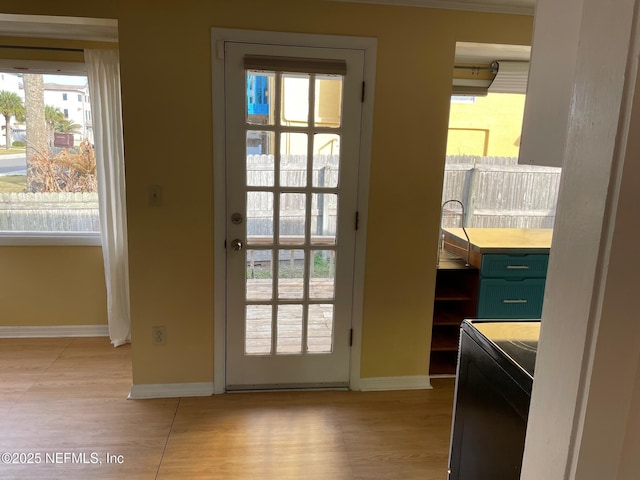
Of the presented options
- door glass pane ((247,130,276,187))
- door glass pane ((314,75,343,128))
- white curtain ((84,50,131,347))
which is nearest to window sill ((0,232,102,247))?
white curtain ((84,50,131,347))

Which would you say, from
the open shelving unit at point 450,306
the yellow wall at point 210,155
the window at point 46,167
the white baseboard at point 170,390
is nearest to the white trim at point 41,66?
the window at point 46,167

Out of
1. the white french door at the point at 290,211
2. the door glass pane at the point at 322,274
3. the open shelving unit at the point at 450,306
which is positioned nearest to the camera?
the white french door at the point at 290,211

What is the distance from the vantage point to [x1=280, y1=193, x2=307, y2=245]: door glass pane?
252 cm

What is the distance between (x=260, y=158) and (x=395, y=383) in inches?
62.0

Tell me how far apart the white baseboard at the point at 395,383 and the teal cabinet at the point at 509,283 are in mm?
542

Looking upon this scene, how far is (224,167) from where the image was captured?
2424mm

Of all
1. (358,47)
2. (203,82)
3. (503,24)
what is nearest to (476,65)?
(503,24)

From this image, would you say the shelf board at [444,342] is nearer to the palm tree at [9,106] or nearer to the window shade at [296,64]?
the window shade at [296,64]

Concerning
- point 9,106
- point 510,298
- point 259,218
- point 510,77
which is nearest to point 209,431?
point 259,218

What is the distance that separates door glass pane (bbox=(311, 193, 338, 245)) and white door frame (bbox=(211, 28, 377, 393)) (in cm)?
14

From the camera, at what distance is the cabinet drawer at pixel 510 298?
113 inches

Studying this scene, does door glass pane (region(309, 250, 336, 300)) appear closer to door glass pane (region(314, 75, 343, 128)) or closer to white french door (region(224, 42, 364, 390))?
white french door (region(224, 42, 364, 390))

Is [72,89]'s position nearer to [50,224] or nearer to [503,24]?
[50,224]

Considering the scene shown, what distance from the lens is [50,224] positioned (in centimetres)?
329
